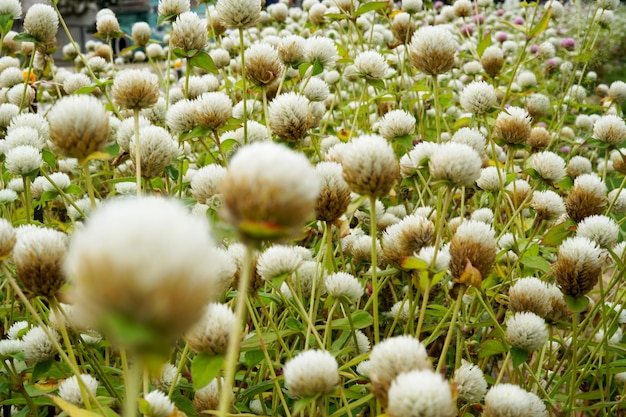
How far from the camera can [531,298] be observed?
4.02 ft

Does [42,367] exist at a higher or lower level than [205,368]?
lower

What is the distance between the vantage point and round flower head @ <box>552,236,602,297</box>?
3.90 ft

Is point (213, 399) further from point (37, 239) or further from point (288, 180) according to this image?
point (288, 180)

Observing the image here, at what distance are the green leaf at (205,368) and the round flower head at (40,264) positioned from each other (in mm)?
249

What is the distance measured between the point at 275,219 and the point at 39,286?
558 millimetres

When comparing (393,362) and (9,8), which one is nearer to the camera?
(393,362)

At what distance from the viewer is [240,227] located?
49cm

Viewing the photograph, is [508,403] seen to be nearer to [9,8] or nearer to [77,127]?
[77,127]

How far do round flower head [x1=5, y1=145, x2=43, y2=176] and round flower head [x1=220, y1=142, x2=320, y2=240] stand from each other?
1046 mm

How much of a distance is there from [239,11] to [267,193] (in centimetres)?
110

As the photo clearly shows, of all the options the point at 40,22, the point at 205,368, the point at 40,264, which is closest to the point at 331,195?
the point at 205,368

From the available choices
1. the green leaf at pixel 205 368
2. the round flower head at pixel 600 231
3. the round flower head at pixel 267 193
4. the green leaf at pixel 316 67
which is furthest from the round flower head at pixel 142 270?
the green leaf at pixel 316 67

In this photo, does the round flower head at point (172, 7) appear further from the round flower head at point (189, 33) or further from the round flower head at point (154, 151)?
the round flower head at point (154, 151)

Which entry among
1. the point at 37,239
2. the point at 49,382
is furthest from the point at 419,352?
the point at 49,382
